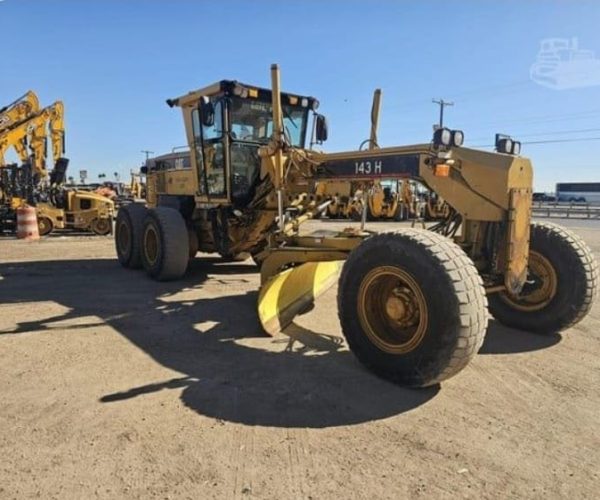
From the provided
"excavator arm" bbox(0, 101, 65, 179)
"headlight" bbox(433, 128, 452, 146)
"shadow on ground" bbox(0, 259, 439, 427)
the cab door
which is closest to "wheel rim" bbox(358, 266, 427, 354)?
"shadow on ground" bbox(0, 259, 439, 427)

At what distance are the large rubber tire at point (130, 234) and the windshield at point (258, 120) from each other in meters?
2.69

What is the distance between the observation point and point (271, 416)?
354 cm

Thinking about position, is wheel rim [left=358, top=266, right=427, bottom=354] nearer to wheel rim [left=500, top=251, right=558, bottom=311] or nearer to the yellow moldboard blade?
the yellow moldboard blade

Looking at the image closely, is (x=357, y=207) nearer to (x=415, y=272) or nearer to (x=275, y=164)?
(x=275, y=164)

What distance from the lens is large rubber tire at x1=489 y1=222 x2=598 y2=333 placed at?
5.03 meters

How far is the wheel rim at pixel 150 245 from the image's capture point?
872 cm

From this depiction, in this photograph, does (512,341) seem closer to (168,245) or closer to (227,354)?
(227,354)

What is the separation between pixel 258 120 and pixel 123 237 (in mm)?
3791

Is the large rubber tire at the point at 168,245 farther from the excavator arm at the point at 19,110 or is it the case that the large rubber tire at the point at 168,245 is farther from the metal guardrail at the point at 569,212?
the metal guardrail at the point at 569,212

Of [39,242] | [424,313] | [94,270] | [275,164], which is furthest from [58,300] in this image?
[39,242]

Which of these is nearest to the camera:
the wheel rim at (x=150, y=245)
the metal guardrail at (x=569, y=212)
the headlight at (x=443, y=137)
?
the headlight at (x=443, y=137)

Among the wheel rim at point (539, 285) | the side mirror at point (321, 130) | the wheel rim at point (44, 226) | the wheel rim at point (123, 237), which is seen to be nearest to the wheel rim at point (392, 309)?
the wheel rim at point (539, 285)

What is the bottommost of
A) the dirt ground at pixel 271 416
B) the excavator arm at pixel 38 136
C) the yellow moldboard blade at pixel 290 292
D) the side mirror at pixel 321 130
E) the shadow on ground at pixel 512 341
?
the dirt ground at pixel 271 416

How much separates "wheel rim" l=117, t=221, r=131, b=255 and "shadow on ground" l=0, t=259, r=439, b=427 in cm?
142
